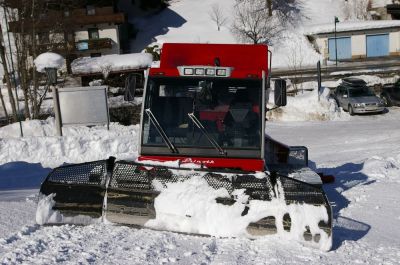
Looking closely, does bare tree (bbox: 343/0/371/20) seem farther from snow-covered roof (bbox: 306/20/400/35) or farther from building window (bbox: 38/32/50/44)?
building window (bbox: 38/32/50/44)

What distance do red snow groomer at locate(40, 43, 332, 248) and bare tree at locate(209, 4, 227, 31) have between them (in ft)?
163

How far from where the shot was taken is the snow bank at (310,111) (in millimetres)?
27688

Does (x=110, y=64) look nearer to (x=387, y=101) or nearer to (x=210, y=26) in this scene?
(x=210, y=26)

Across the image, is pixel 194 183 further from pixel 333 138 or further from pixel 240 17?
pixel 240 17

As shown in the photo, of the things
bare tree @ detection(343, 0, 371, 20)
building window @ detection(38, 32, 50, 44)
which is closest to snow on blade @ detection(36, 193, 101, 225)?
building window @ detection(38, 32, 50, 44)

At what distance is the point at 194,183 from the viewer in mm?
6645

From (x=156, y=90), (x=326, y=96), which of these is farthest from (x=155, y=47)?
(x=156, y=90)

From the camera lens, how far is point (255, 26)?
5412cm

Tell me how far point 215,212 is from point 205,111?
1440mm

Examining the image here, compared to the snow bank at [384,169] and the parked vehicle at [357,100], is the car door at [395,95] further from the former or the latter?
the snow bank at [384,169]

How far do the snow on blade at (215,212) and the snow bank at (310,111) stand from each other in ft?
71.2

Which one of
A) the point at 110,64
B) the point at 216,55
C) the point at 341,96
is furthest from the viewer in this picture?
the point at 110,64

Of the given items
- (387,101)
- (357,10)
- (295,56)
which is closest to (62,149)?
(387,101)

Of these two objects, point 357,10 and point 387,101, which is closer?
point 387,101
